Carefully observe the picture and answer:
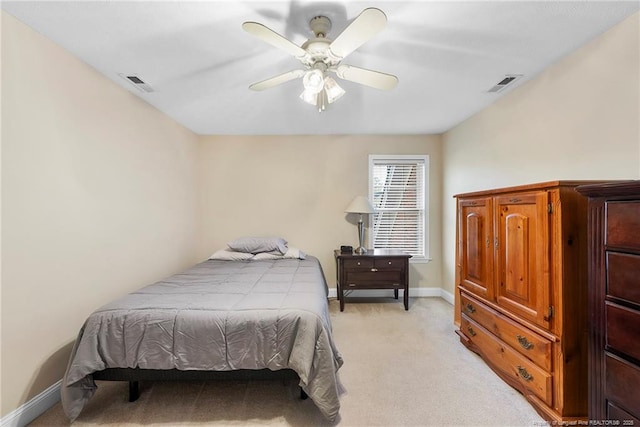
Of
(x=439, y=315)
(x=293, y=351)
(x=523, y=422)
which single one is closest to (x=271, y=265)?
(x=293, y=351)

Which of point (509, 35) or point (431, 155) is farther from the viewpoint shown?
point (431, 155)

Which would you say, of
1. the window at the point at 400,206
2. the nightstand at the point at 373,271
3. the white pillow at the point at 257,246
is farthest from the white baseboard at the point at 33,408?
the window at the point at 400,206

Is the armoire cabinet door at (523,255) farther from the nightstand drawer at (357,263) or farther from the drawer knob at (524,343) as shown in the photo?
the nightstand drawer at (357,263)

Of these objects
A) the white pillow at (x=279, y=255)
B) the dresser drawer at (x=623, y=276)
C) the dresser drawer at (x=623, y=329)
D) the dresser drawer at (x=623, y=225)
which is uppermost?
the dresser drawer at (x=623, y=225)

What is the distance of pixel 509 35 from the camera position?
1.78 meters

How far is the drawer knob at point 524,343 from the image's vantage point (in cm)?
177

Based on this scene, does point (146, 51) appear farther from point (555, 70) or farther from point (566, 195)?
point (555, 70)

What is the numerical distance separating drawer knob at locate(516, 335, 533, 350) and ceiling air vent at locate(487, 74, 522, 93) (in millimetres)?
2074

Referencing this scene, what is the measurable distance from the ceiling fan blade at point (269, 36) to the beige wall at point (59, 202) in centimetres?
151

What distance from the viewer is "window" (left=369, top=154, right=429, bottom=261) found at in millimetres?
4145

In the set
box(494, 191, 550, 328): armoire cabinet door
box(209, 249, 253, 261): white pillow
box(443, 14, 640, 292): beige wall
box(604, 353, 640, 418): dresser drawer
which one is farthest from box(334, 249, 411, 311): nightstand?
box(604, 353, 640, 418): dresser drawer

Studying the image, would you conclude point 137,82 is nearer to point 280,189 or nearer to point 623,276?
point 280,189

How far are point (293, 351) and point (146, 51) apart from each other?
228 centimetres

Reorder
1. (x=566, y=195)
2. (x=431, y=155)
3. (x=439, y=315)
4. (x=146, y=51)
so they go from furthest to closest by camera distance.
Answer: (x=431, y=155), (x=439, y=315), (x=146, y=51), (x=566, y=195)
